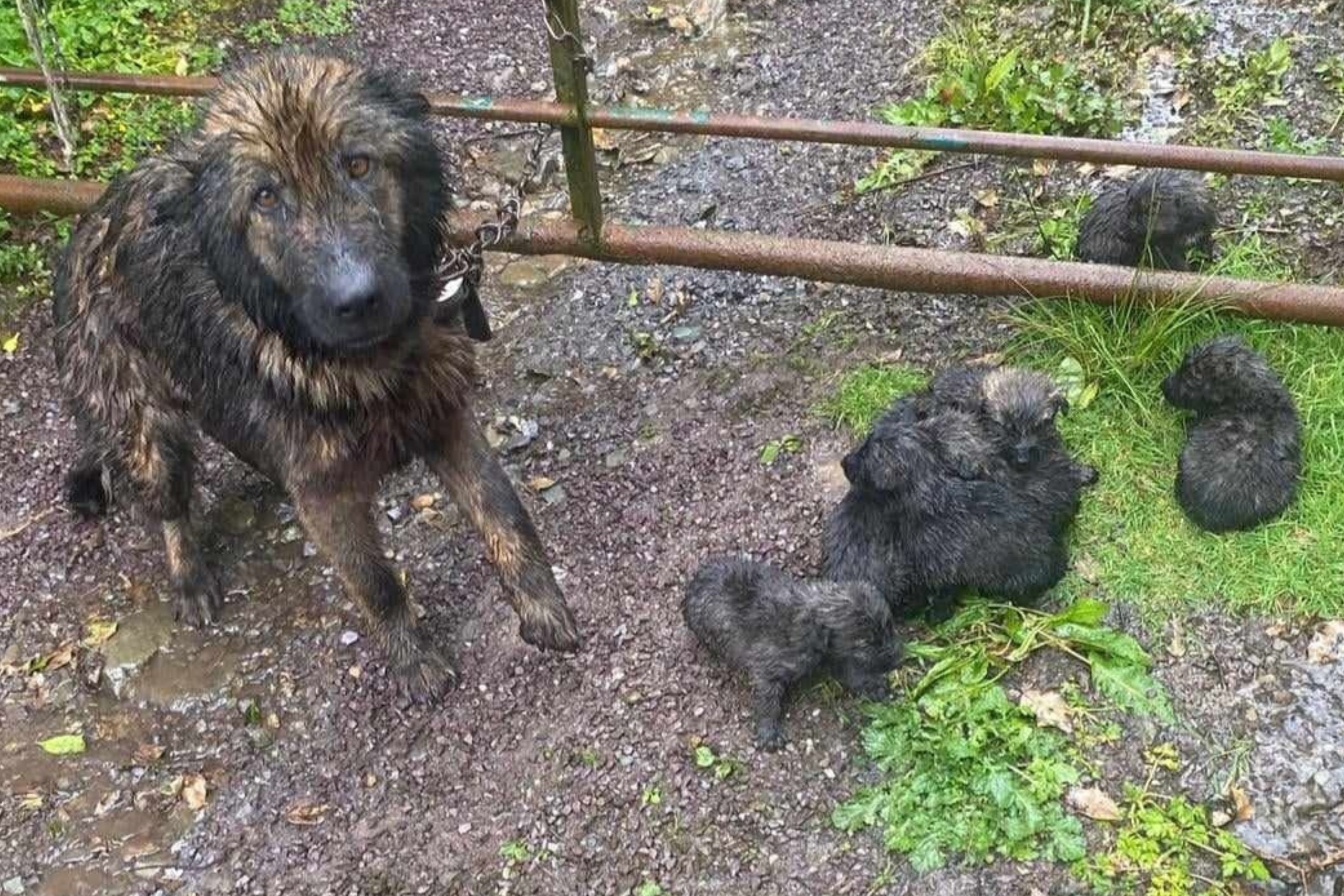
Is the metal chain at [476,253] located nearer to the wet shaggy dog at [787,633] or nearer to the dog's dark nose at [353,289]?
the dog's dark nose at [353,289]

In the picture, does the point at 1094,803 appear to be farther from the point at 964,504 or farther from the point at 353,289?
the point at 353,289

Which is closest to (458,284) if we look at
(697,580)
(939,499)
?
(697,580)

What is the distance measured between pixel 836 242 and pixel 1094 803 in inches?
94.4

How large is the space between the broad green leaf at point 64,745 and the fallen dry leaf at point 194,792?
1.48 feet

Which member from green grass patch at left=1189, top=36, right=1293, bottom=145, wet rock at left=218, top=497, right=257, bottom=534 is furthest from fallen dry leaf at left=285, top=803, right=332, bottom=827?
green grass patch at left=1189, top=36, right=1293, bottom=145

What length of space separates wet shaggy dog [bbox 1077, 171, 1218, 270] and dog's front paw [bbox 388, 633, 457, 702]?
10.1 ft

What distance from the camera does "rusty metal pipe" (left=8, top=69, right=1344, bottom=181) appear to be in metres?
4.27

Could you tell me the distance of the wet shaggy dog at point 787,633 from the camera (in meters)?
3.70

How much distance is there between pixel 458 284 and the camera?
156 inches

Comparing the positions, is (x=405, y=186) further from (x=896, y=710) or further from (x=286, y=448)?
(x=896, y=710)

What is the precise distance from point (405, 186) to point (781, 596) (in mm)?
1701

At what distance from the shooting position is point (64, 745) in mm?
4207

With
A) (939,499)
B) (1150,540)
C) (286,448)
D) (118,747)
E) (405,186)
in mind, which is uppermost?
(405,186)

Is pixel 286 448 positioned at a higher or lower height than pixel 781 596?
higher
